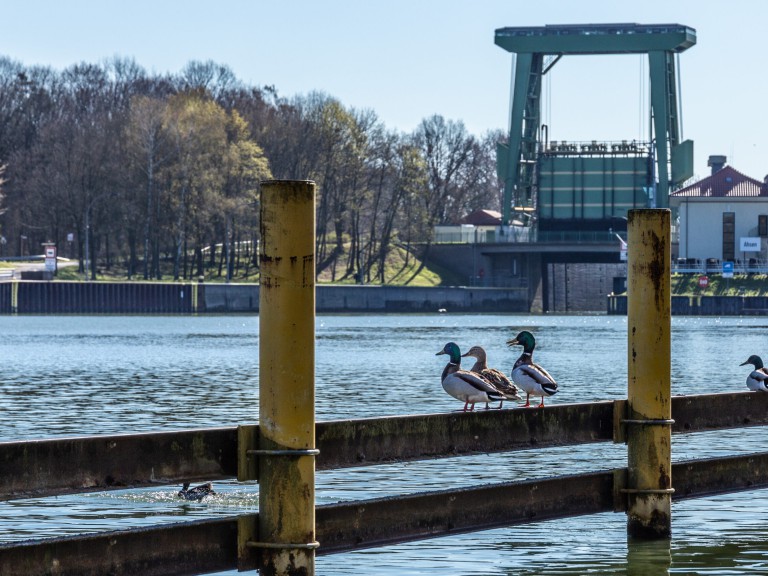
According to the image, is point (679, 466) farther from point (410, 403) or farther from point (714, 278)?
point (714, 278)

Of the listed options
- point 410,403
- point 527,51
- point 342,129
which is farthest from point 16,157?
point 410,403

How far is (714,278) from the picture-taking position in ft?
426

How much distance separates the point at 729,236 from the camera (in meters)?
136

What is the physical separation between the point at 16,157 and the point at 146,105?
44.8 ft

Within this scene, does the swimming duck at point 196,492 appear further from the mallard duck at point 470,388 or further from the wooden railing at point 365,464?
the wooden railing at point 365,464

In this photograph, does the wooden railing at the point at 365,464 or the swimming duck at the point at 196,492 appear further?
the swimming duck at the point at 196,492

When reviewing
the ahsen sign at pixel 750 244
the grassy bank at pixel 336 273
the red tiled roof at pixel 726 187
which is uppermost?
the red tiled roof at pixel 726 187

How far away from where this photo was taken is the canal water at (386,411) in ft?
51.9

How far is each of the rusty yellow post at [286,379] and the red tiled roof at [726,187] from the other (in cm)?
12662

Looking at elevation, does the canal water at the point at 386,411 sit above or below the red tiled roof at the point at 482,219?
below

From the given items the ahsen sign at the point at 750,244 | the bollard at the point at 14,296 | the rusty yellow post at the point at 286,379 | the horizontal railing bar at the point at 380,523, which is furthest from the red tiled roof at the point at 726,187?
the rusty yellow post at the point at 286,379

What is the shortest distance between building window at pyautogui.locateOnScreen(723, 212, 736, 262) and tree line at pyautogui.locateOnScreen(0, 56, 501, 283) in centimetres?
2549

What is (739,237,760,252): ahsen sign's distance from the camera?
13462 centimetres

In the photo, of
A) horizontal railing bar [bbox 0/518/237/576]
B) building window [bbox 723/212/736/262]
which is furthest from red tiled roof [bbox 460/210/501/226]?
horizontal railing bar [bbox 0/518/237/576]
